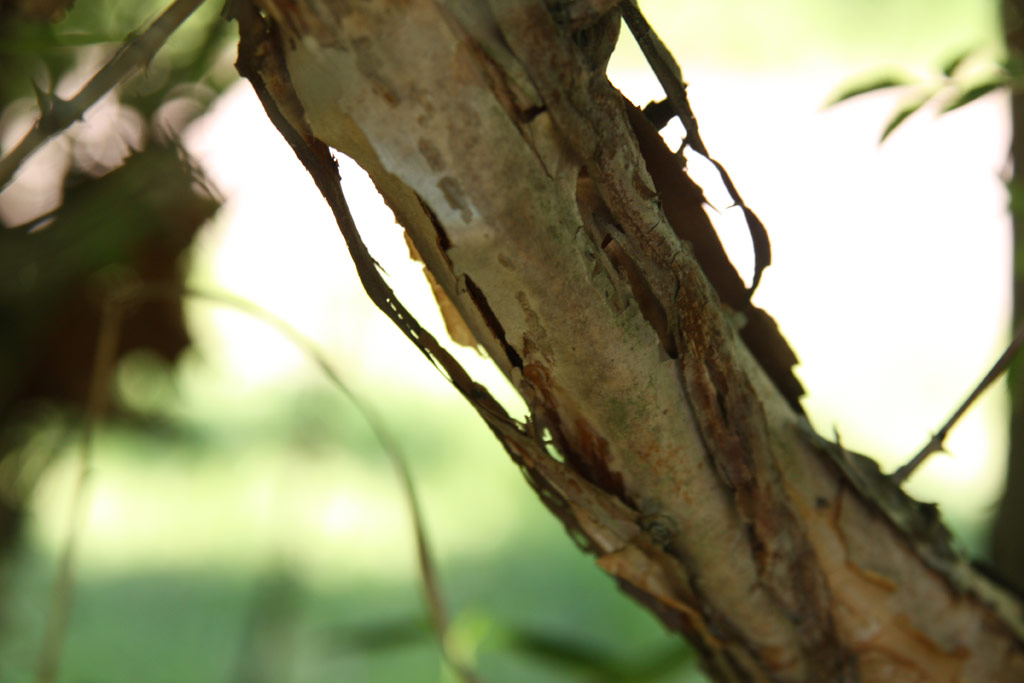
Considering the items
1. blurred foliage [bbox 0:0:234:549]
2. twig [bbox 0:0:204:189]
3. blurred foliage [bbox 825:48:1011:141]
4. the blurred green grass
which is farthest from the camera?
the blurred green grass

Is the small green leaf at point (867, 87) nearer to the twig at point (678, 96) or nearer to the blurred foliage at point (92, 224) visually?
the twig at point (678, 96)

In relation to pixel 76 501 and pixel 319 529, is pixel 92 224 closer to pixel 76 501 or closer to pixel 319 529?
pixel 76 501

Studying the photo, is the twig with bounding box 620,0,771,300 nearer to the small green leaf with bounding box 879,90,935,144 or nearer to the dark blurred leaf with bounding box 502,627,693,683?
the small green leaf with bounding box 879,90,935,144

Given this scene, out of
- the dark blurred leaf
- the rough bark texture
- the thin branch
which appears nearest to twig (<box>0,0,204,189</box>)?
the rough bark texture

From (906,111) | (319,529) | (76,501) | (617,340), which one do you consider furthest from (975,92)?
(319,529)

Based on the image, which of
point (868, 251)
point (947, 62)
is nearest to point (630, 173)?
point (947, 62)

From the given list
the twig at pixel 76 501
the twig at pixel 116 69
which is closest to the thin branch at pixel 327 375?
the twig at pixel 76 501
